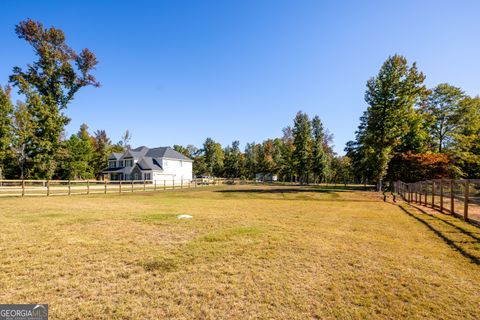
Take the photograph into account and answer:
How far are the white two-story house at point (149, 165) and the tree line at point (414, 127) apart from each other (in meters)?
36.2

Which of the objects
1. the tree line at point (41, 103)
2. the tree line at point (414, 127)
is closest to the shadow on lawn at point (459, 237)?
the tree line at point (414, 127)

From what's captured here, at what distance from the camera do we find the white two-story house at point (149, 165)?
46938mm

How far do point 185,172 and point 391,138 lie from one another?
42.6 meters

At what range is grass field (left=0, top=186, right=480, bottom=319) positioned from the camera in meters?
3.02

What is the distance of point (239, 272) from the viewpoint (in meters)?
4.06

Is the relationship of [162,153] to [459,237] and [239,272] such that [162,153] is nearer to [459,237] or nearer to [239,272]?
[239,272]

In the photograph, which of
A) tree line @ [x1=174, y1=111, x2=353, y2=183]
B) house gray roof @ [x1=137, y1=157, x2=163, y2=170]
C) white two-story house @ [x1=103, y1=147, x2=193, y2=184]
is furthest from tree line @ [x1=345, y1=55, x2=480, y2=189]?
house gray roof @ [x1=137, y1=157, x2=163, y2=170]

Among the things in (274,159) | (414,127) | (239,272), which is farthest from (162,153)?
(239,272)

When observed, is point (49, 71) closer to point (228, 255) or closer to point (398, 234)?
point (228, 255)

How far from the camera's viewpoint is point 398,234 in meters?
6.83

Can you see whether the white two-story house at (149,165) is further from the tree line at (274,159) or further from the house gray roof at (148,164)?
the tree line at (274,159)

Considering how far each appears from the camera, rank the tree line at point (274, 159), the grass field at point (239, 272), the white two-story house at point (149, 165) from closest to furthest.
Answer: the grass field at point (239, 272)
the white two-story house at point (149, 165)
the tree line at point (274, 159)

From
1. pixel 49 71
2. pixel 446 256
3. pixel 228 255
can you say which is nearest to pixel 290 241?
pixel 228 255

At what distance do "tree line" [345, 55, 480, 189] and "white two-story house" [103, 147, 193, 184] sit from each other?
119 ft
